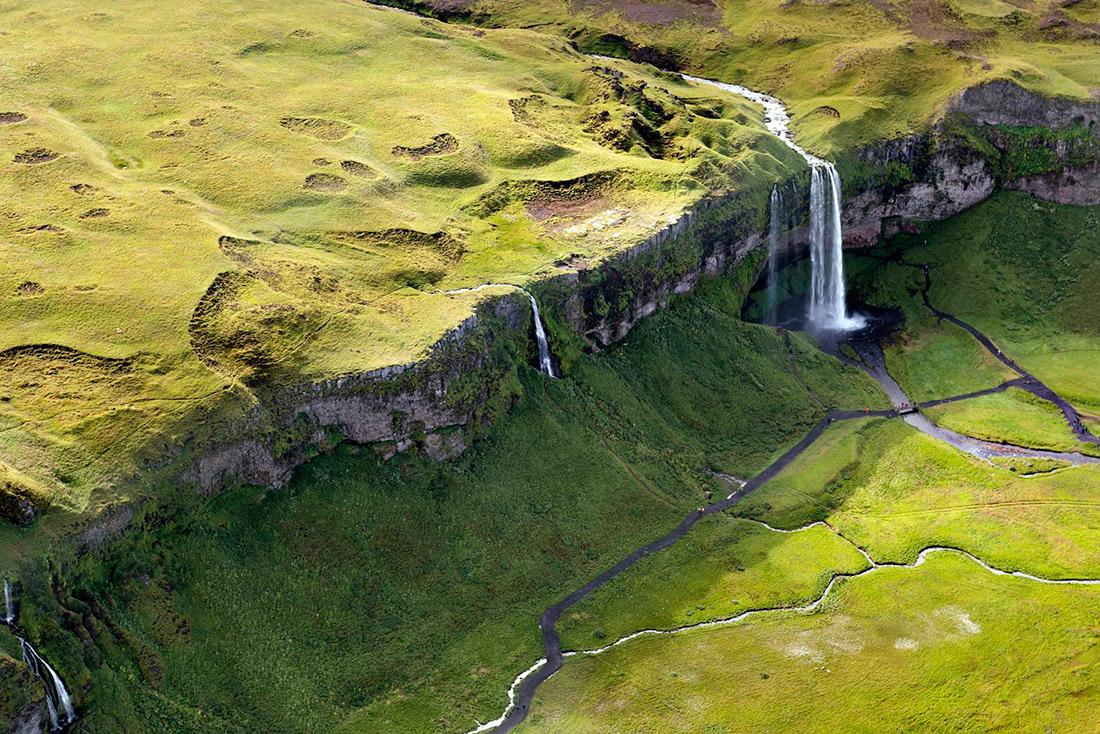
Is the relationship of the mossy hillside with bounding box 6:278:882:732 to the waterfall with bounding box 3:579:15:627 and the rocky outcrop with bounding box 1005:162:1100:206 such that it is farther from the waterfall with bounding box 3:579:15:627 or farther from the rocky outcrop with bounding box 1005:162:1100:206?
the rocky outcrop with bounding box 1005:162:1100:206

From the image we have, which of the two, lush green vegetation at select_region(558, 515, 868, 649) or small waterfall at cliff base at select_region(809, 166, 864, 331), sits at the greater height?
small waterfall at cliff base at select_region(809, 166, 864, 331)

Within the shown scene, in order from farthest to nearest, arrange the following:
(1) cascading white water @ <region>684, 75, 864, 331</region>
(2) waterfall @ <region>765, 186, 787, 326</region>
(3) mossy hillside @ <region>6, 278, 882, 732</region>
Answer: (1) cascading white water @ <region>684, 75, 864, 331</region> → (2) waterfall @ <region>765, 186, 787, 326</region> → (3) mossy hillside @ <region>6, 278, 882, 732</region>

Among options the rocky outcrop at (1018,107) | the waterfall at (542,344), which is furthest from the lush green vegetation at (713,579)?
the rocky outcrop at (1018,107)

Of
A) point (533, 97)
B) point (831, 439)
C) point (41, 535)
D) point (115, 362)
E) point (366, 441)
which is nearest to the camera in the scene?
point (41, 535)

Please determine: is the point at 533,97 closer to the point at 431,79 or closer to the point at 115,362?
the point at 431,79

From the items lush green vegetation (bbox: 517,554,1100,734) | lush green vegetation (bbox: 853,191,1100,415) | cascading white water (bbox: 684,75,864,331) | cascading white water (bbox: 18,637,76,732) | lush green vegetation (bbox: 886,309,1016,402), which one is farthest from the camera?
cascading white water (bbox: 684,75,864,331)

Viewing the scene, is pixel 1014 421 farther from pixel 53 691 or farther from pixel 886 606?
pixel 53 691

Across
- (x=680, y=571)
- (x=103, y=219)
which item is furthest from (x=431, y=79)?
(x=680, y=571)

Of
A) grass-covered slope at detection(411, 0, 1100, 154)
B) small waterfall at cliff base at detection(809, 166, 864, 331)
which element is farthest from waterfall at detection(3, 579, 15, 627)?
grass-covered slope at detection(411, 0, 1100, 154)

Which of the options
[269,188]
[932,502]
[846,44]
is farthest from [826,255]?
[269,188]
